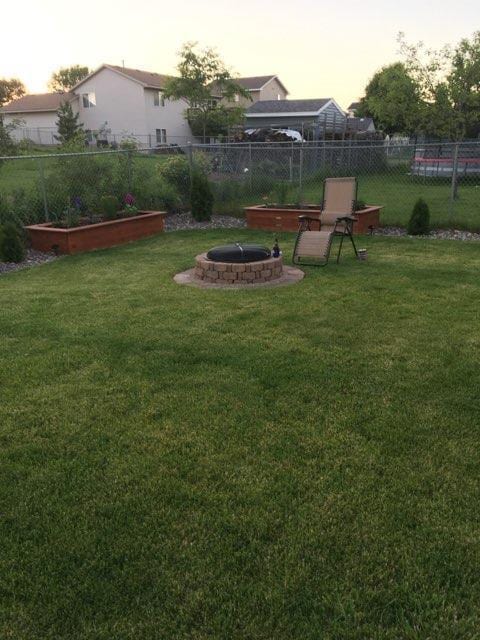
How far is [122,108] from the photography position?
141 ft

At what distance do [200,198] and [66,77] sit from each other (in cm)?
8895

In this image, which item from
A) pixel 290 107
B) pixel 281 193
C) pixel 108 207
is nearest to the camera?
pixel 108 207

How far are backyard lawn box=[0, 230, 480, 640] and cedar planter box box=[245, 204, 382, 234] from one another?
5326 millimetres

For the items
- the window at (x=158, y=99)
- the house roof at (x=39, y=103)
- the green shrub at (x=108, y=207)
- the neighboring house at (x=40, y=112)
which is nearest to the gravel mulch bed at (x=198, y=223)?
the green shrub at (x=108, y=207)

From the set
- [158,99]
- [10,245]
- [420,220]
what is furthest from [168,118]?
[10,245]

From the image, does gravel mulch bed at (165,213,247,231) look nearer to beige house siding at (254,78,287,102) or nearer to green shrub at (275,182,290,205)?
green shrub at (275,182,290,205)

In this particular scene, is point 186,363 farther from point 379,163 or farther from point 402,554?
point 379,163

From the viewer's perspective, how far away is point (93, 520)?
249cm

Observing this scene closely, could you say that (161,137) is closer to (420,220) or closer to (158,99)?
(158,99)

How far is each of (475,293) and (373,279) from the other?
1283mm

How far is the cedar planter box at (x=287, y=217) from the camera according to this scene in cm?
1040

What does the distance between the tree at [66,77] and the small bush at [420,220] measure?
296 ft

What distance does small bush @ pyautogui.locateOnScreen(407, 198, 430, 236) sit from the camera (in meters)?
10.0

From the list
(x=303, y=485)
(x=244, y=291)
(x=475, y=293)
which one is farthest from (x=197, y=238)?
(x=303, y=485)
